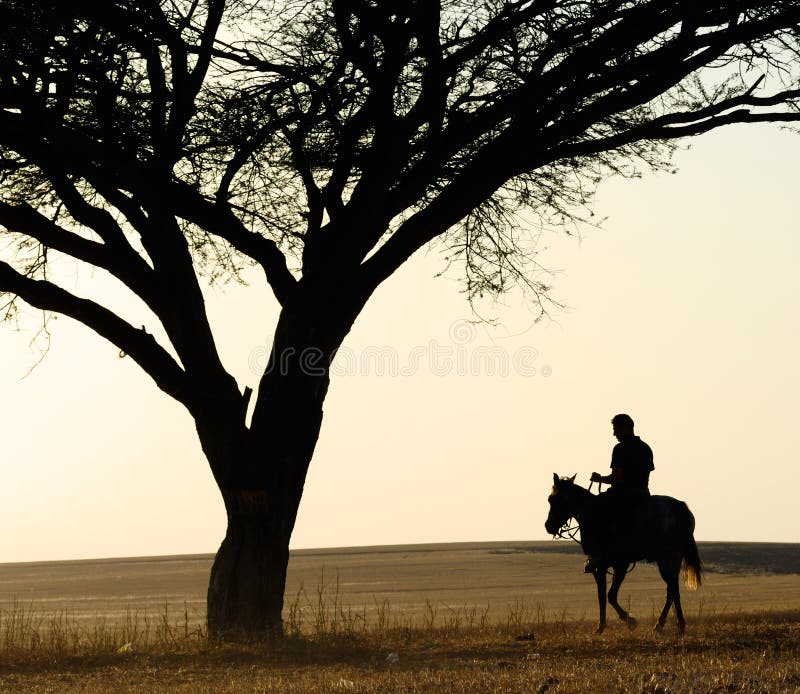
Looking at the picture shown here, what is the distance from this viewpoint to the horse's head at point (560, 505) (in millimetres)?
16031

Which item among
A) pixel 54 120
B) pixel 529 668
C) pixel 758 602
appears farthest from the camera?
pixel 758 602

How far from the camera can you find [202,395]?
1617 cm

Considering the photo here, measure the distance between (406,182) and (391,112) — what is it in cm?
89

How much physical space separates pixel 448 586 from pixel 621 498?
23227 mm

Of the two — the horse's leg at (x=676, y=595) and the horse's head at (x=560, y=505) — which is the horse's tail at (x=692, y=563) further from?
the horse's head at (x=560, y=505)

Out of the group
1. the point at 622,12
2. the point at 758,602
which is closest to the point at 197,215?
the point at 622,12

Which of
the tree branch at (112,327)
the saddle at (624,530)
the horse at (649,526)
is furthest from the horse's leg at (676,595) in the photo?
the tree branch at (112,327)

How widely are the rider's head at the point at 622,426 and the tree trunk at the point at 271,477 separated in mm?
3427

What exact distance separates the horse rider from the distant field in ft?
15.6

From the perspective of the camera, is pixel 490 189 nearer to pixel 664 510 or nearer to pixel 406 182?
Result: pixel 406 182

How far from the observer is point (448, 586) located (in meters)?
38.6

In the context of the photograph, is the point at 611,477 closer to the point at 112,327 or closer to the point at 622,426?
the point at 622,426

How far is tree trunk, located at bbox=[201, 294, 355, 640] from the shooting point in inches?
624

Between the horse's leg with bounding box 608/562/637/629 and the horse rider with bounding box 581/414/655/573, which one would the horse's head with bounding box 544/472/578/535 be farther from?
the horse's leg with bounding box 608/562/637/629
